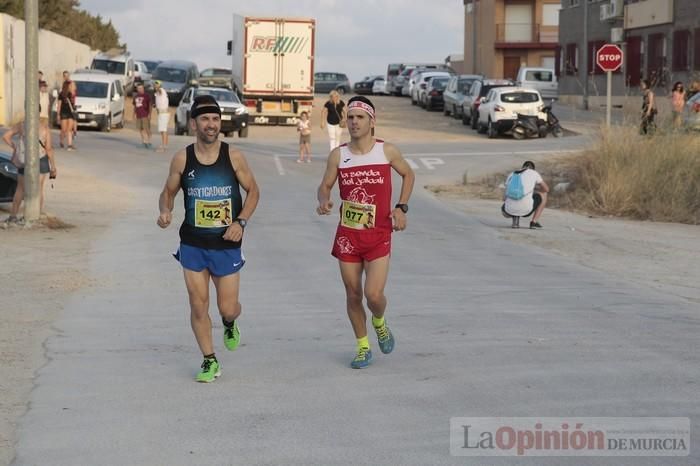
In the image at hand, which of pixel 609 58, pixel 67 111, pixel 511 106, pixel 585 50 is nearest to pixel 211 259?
pixel 609 58

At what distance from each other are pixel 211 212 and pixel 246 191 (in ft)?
0.92

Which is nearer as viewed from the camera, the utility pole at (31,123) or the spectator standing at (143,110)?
the utility pole at (31,123)

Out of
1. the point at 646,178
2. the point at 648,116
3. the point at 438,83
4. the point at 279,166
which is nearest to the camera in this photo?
the point at 646,178

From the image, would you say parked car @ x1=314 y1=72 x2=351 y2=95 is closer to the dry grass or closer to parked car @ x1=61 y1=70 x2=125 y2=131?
parked car @ x1=61 y1=70 x2=125 y2=131

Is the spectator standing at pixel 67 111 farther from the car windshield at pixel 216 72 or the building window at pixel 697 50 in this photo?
the car windshield at pixel 216 72

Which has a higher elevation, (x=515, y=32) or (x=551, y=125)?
(x=515, y=32)

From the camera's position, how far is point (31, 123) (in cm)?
1805

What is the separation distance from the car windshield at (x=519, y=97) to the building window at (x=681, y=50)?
1246 cm

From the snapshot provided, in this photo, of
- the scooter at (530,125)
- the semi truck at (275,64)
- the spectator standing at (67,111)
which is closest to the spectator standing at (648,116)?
the scooter at (530,125)

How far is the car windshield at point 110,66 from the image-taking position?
172 ft

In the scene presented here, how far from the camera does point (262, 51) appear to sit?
145ft

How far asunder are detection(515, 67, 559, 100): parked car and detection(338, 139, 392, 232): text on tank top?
50006mm

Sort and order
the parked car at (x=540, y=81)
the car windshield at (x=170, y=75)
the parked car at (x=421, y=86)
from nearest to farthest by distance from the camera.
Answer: the car windshield at (x=170, y=75)
the parked car at (x=421, y=86)
the parked car at (x=540, y=81)

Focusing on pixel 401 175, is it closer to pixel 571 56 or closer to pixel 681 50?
pixel 681 50
